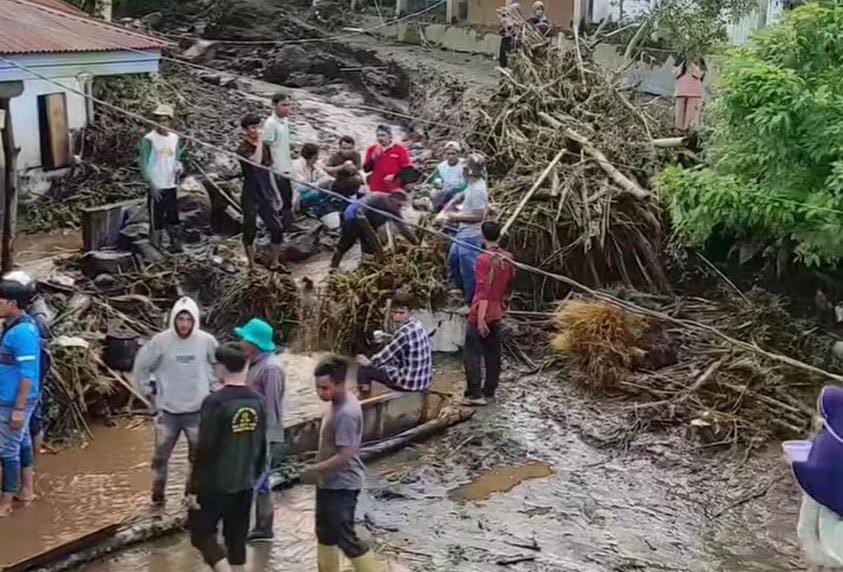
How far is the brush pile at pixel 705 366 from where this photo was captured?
32.5 feet

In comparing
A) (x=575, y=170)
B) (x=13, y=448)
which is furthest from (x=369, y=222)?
(x=13, y=448)

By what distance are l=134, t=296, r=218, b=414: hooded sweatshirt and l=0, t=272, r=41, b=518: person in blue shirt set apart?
0.69 m

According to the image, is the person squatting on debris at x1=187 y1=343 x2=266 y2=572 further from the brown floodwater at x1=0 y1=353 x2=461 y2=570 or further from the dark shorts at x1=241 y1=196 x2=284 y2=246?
the dark shorts at x1=241 y1=196 x2=284 y2=246

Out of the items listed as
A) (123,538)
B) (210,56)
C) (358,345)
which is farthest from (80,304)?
(210,56)

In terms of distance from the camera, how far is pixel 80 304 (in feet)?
35.0

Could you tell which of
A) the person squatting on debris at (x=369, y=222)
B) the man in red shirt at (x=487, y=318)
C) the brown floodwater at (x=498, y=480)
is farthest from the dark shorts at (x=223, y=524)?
the person squatting on debris at (x=369, y=222)

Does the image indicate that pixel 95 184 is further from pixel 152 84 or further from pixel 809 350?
pixel 809 350

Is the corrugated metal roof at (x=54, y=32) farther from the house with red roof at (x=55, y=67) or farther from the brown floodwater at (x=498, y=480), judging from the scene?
the brown floodwater at (x=498, y=480)

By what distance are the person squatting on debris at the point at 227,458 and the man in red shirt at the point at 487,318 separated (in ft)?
13.8

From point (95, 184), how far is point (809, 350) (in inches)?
411

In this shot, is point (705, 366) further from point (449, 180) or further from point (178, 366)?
point (178, 366)

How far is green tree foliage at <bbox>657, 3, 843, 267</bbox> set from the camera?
9680 mm

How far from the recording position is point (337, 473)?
20.9 feet

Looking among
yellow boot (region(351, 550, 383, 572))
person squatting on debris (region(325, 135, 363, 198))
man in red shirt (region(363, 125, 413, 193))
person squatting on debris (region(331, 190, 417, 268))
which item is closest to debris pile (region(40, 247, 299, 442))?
person squatting on debris (region(331, 190, 417, 268))
